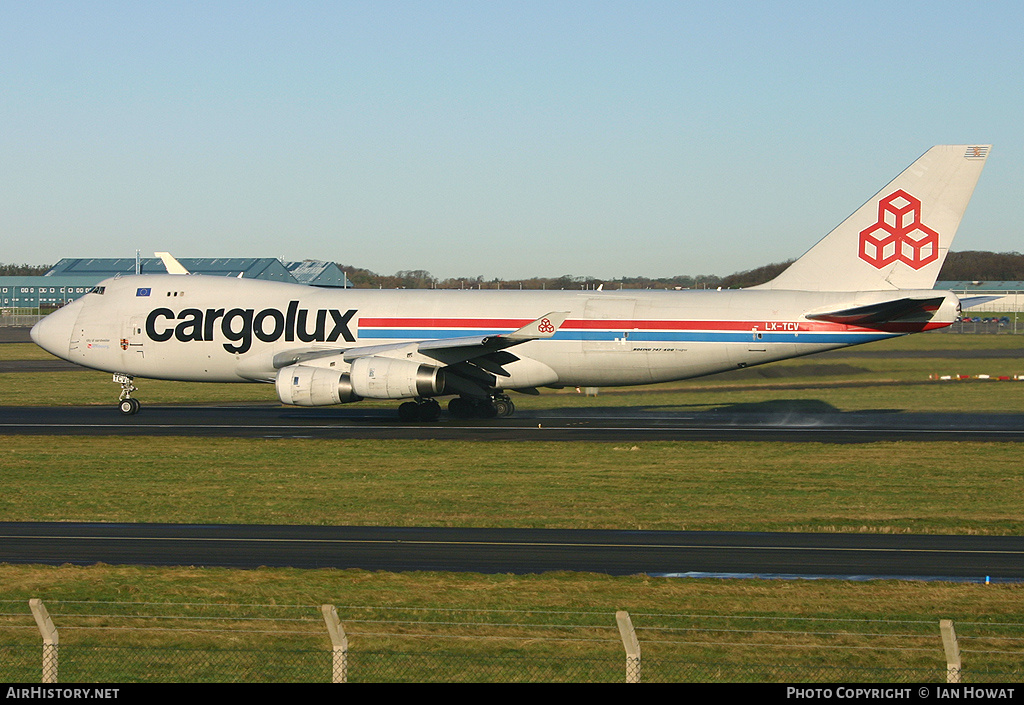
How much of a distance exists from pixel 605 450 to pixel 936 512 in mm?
11507

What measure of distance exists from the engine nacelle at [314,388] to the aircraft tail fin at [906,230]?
18008 mm

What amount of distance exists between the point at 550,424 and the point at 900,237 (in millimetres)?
14880

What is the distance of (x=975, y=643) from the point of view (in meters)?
14.2

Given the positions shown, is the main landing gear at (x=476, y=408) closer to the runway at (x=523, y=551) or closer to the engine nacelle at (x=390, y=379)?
the engine nacelle at (x=390, y=379)

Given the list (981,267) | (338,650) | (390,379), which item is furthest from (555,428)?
(981,267)

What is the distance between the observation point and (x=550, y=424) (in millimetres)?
40531

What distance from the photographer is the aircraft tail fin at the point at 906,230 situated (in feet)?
129

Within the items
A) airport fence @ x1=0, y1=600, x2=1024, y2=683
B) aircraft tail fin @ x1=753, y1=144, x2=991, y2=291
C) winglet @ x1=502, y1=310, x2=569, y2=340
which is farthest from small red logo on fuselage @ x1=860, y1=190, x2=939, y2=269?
airport fence @ x1=0, y1=600, x2=1024, y2=683

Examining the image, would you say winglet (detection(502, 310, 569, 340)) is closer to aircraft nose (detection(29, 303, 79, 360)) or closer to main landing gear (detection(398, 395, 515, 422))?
main landing gear (detection(398, 395, 515, 422))

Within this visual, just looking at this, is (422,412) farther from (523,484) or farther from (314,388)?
(523,484)

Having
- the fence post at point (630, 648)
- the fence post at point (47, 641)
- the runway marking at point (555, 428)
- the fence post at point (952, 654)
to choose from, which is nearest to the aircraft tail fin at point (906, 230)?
the runway marking at point (555, 428)

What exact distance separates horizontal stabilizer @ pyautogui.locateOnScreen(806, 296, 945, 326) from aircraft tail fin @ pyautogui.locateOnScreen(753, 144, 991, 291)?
5.75ft

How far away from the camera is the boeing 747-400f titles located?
3881cm
